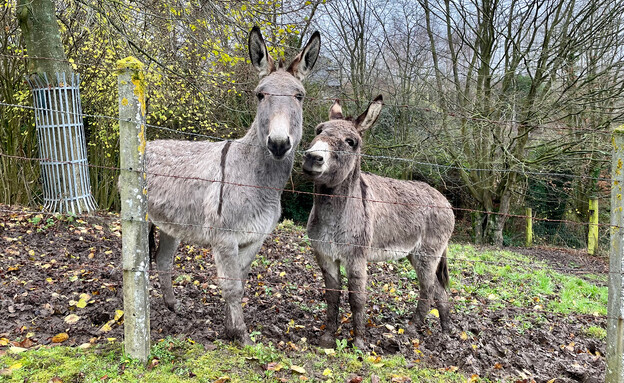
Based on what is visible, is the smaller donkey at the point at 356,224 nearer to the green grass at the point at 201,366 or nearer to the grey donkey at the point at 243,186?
the grey donkey at the point at 243,186

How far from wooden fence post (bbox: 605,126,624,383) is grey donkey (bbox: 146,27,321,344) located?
2582mm

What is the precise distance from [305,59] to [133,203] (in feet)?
6.63

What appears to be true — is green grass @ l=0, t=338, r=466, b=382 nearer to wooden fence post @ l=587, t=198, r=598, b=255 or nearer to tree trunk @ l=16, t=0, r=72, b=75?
tree trunk @ l=16, t=0, r=72, b=75

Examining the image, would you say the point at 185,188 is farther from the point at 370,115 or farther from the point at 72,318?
the point at 370,115

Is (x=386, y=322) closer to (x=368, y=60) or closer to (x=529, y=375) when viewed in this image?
(x=529, y=375)

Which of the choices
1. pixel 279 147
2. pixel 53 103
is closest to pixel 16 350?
pixel 279 147

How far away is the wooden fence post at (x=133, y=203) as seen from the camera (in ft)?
9.00

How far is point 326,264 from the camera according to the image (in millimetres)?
4020

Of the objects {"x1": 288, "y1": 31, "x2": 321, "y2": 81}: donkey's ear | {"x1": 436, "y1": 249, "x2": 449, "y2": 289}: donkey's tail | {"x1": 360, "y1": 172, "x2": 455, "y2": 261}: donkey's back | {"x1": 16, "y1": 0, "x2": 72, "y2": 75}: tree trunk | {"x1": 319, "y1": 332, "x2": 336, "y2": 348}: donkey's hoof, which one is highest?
{"x1": 16, "y1": 0, "x2": 72, "y2": 75}: tree trunk

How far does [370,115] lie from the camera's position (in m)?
3.94

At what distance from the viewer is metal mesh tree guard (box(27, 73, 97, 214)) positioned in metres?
6.67

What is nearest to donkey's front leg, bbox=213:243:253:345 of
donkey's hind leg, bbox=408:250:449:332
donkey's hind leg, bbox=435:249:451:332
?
donkey's hind leg, bbox=408:250:449:332

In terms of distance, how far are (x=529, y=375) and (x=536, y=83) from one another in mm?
10095

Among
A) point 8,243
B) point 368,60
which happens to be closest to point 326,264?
point 8,243
